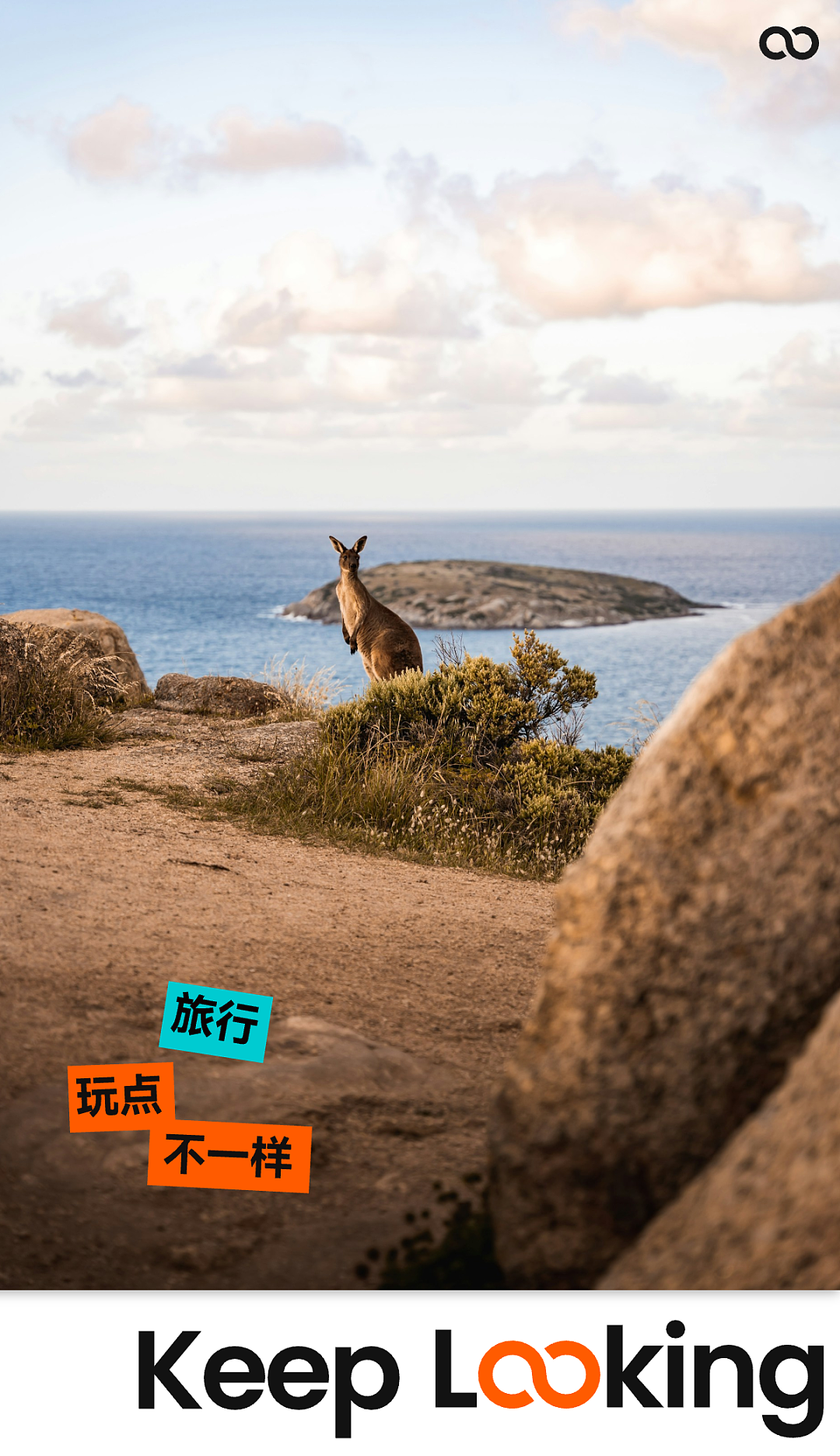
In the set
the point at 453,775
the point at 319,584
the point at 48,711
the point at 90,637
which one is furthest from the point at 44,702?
the point at 319,584

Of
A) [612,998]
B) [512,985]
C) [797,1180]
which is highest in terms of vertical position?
[612,998]

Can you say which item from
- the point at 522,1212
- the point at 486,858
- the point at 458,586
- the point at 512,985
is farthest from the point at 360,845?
the point at 458,586

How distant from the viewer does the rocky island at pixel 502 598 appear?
4291 cm

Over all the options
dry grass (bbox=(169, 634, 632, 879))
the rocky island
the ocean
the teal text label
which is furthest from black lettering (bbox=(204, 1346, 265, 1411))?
the rocky island

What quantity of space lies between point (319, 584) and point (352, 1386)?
8061 centimetres

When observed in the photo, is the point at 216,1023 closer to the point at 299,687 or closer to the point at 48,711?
the point at 48,711

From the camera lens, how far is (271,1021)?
15.2 ft

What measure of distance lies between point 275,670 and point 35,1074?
11.0 meters

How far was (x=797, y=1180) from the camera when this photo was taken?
2.22 meters

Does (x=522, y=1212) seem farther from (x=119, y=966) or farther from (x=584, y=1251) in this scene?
(x=119, y=966)

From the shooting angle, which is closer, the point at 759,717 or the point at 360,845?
the point at 759,717

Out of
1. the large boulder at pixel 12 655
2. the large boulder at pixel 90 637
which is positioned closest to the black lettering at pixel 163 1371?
the large boulder at pixel 12 655

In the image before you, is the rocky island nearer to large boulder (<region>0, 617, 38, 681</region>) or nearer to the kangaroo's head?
the kangaroo's head

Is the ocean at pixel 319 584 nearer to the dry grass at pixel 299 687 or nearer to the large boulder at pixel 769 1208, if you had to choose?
the dry grass at pixel 299 687
